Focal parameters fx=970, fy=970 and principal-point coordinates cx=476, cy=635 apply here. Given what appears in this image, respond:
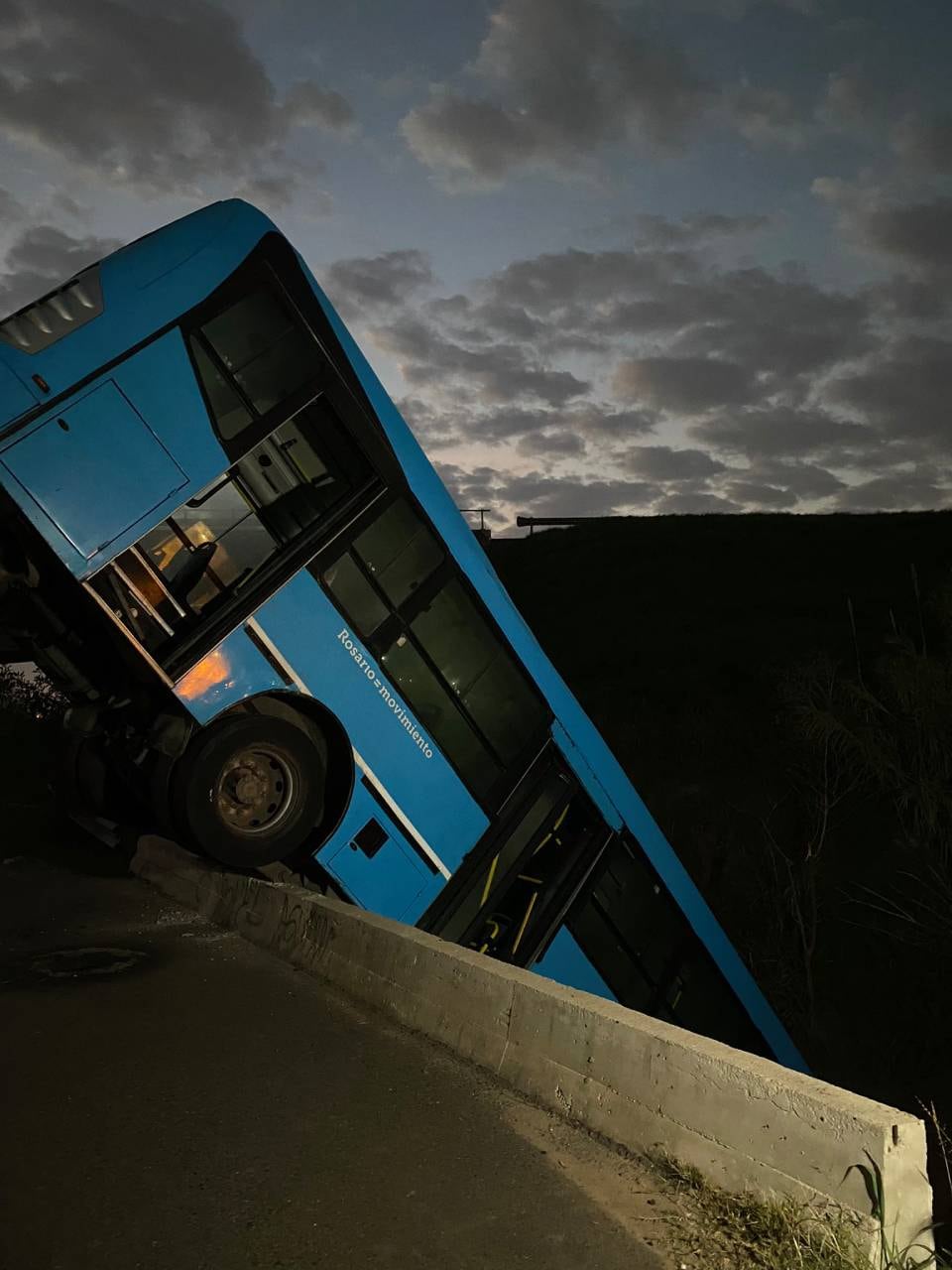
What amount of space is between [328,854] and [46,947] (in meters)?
1.83

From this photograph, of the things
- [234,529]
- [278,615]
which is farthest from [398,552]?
[234,529]

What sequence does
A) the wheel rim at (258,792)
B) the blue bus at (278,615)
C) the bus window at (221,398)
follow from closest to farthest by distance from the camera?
the blue bus at (278,615) < the bus window at (221,398) < the wheel rim at (258,792)

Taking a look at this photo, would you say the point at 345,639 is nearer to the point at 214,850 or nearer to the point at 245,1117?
the point at 214,850

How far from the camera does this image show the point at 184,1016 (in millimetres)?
4539

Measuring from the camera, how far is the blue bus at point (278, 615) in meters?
5.14

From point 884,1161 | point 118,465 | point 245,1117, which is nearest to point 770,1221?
point 884,1161

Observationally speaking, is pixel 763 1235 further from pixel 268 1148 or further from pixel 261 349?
pixel 261 349

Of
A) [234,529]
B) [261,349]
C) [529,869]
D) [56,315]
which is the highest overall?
[56,315]

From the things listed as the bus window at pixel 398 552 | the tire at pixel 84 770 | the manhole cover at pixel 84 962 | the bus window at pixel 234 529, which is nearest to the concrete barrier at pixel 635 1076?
the manhole cover at pixel 84 962

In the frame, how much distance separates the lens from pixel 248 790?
5773 millimetres

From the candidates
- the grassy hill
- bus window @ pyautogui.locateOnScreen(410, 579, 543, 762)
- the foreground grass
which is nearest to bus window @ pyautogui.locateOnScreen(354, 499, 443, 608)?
bus window @ pyautogui.locateOnScreen(410, 579, 543, 762)

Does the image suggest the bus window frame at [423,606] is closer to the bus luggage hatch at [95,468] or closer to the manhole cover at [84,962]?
the bus luggage hatch at [95,468]

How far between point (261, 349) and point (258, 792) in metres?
2.60

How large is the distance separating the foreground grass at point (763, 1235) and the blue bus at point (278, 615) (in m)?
3.39
